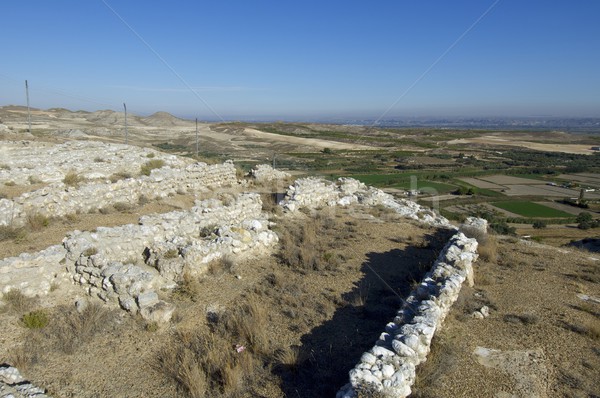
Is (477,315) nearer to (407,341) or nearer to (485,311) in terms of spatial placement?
(485,311)

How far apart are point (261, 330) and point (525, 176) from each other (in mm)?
56914

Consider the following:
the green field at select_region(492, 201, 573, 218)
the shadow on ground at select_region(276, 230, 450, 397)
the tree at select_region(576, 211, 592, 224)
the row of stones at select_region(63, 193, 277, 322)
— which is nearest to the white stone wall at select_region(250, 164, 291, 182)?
the row of stones at select_region(63, 193, 277, 322)

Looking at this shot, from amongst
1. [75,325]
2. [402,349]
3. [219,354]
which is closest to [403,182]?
[402,349]

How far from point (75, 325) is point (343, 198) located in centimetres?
1141

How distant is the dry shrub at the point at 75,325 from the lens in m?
5.72

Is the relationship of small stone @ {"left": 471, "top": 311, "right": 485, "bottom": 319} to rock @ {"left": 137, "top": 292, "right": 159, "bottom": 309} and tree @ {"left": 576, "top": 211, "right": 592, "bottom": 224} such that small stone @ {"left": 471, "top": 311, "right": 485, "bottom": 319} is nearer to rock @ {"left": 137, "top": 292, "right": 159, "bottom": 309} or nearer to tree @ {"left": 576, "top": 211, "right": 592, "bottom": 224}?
rock @ {"left": 137, "top": 292, "right": 159, "bottom": 309}

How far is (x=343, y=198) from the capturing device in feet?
51.8

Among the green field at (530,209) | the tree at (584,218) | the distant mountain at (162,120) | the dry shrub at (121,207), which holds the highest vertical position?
the distant mountain at (162,120)

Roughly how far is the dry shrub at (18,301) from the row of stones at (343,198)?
8149mm

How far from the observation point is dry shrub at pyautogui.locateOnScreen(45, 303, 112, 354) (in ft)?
18.8

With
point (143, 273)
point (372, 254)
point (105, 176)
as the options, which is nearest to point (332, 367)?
point (143, 273)

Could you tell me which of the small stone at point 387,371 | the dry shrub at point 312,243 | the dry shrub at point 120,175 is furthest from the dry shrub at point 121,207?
the small stone at point 387,371

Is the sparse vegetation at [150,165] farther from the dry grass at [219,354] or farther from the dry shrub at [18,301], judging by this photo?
the dry grass at [219,354]

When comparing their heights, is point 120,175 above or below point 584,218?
above
